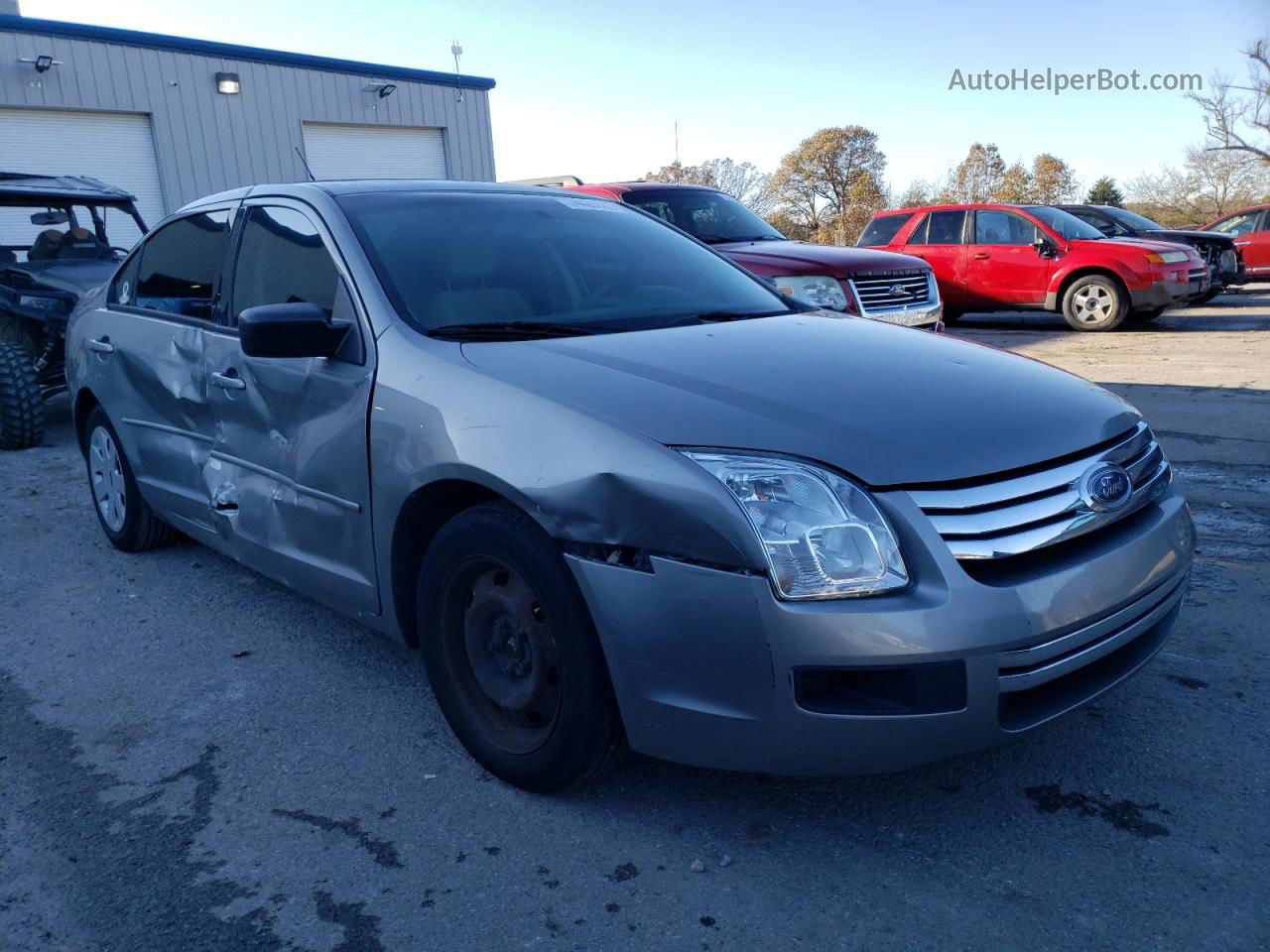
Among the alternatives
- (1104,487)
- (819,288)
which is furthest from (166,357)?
(819,288)

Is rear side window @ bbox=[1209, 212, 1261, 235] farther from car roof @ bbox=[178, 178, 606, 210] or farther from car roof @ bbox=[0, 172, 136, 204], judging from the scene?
car roof @ bbox=[178, 178, 606, 210]

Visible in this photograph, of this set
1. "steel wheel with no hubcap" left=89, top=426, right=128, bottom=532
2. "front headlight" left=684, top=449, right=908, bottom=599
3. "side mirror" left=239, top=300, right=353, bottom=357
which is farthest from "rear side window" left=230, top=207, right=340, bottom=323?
"front headlight" left=684, top=449, right=908, bottom=599

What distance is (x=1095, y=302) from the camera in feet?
41.4

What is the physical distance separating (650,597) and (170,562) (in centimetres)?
333

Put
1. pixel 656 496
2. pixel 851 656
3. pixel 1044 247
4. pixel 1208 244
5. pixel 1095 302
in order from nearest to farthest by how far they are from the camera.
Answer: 1. pixel 851 656
2. pixel 656 496
3. pixel 1095 302
4. pixel 1044 247
5. pixel 1208 244

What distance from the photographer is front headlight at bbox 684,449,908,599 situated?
212 centimetres

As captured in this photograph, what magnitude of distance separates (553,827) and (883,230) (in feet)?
41.9

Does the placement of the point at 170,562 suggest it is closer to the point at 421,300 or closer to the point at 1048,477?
the point at 421,300

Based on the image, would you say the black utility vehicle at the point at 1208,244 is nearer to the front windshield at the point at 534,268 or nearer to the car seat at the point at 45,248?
the car seat at the point at 45,248

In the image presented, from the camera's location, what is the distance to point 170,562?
4.75 meters

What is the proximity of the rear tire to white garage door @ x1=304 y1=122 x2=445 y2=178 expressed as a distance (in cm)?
1117

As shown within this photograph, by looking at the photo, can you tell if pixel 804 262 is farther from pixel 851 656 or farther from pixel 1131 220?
pixel 1131 220

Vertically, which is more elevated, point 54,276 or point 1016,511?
point 54,276

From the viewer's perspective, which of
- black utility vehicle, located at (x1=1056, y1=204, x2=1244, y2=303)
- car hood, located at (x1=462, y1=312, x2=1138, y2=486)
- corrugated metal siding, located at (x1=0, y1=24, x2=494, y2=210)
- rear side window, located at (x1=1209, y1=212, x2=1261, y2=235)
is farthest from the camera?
rear side window, located at (x1=1209, y1=212, x2=1261, y2=235)
